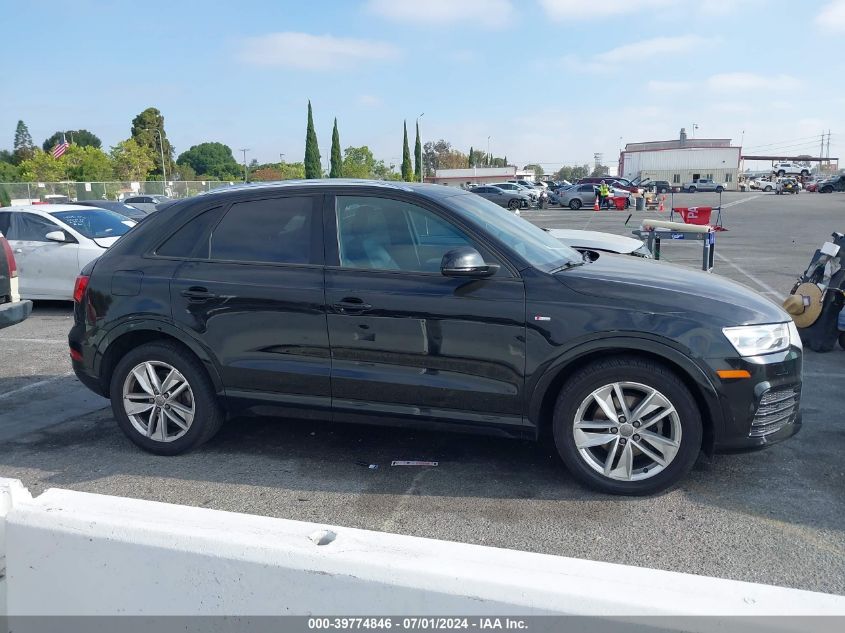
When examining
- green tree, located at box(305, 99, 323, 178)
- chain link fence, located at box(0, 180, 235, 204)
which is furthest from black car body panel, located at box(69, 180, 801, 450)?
green tree, located at box(305, 99, 323, 178)

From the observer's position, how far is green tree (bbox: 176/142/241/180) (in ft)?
448

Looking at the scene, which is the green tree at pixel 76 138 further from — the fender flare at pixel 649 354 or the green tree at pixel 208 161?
the fender flare at pixel 649 354

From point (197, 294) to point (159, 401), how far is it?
0.77 m

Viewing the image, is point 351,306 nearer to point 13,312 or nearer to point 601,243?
point 13,312

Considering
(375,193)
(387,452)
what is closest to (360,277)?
(375,193)

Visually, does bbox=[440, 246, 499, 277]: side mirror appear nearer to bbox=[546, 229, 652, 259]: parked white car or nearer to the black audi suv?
the black audi suv

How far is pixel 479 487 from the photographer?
14.1ft

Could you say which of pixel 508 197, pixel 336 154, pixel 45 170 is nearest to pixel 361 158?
pixel 336 154

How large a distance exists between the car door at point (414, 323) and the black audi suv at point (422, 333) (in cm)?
1

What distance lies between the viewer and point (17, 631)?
2365 mm

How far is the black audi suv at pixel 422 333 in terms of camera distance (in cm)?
398

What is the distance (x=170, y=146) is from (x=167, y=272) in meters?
100

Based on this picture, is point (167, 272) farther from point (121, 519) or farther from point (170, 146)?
point (170, 146)

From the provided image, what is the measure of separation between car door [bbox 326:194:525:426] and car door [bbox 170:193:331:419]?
13 cm
